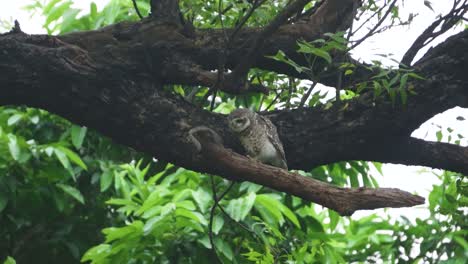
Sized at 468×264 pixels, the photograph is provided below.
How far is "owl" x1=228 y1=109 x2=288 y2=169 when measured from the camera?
331 cm

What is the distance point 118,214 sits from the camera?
5.18 m

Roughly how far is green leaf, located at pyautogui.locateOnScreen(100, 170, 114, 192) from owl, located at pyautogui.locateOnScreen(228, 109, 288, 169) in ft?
4.61

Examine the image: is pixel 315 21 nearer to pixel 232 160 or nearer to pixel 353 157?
pixel 353 157

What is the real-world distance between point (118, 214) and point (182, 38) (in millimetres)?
2067

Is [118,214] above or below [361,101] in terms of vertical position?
below

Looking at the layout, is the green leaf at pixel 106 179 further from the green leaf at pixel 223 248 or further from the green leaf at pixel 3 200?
the green leaf at pixel 223 248

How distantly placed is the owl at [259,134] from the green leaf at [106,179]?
55.3 inches

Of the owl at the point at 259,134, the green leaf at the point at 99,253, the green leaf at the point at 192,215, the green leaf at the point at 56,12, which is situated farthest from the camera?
the green leaf at the point at 56,12

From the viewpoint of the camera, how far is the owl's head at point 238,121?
10.9 feet

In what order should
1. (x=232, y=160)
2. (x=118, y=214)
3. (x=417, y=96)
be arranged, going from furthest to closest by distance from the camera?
(x=118, y=214) → (x=417, y=96) → (x=232, y=160)

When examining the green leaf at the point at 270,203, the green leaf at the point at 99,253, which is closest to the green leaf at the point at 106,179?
the green leaf at the point at 99,253

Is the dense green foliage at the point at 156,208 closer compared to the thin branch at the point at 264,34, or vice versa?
the thin branch at the point at 264,34

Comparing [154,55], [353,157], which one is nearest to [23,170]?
[154,55]

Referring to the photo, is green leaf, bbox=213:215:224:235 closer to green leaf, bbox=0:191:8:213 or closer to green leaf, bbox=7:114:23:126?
green leaf, bbox=0:191:8:213
